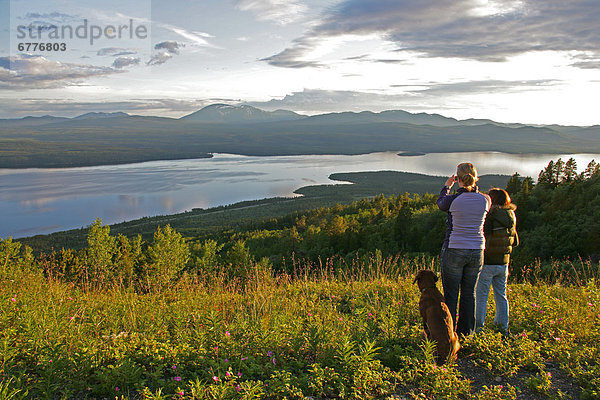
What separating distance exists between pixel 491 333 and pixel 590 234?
21442mm

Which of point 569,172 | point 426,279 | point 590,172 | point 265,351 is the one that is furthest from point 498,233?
point 569,172

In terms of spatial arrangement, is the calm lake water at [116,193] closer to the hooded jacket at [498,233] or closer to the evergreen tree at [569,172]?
the evergreen tree at [569,172]

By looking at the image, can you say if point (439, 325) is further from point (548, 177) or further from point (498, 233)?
point (548, 177)

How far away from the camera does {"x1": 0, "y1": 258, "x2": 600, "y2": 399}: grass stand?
3.06 metres

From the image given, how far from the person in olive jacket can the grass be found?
0.40 metres

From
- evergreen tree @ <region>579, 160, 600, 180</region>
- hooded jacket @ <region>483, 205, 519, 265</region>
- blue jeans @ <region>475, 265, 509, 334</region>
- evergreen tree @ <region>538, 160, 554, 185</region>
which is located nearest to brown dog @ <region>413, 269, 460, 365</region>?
blue jeans @ <region>475, 265, 509, 334</region>

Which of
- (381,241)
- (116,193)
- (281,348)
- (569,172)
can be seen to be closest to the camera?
(281,348)

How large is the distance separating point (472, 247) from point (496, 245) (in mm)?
494

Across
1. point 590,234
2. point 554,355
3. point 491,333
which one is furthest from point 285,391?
point 590,234

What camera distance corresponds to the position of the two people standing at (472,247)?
3.78 metres

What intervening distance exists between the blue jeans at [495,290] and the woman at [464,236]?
0.27 metres

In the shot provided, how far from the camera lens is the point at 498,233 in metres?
4.05

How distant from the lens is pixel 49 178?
12444 centimetres

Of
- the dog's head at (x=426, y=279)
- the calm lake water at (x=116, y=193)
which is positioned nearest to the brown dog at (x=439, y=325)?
the dog's head at (x=426, y=279)
